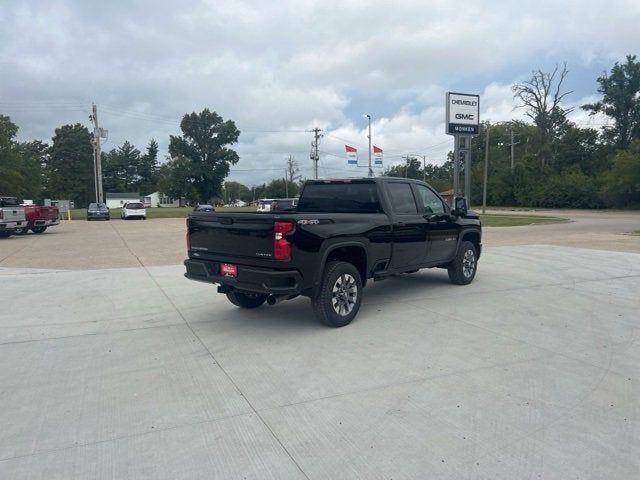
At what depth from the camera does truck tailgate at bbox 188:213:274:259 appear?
5.79 meters

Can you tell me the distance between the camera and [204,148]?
3155 inches

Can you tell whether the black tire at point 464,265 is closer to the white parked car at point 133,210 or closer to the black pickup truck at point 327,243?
the black pickup truck at point 327,243

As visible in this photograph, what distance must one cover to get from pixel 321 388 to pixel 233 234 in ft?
7.97

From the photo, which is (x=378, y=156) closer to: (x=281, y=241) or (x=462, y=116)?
(x=462, y=116)

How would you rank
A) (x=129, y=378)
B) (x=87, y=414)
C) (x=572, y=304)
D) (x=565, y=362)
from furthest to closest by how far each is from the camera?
1. (x=572, y=304)
2. (x=565, y=362)
3. (x=129, y=378)
4. (x=87, y=414)

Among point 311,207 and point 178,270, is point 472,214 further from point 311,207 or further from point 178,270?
point 178,270

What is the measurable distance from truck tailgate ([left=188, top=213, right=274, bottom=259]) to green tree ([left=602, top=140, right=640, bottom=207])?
53743 millimetres

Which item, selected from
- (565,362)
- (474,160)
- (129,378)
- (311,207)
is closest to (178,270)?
(311,207)

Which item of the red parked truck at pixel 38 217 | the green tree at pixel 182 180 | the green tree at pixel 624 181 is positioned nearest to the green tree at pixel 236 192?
the green tree at pixel 182 180

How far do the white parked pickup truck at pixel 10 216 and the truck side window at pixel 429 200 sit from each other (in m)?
18.0

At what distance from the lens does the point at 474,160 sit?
94.8 metres

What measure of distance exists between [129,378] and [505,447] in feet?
10.9

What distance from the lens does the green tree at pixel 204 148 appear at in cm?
7944

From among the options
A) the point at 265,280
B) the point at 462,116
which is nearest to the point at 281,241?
the point at 265,280
